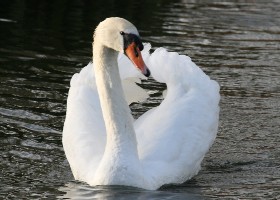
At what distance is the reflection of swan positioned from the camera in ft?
25.5

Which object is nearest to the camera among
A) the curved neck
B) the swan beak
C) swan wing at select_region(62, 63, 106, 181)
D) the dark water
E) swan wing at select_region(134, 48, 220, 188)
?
the swan beak

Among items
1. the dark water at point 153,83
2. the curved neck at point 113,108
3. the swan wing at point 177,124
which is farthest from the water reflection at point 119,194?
the curved neck at point 113,108

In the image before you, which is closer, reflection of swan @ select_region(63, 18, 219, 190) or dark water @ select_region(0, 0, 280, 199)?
reflection of swan @ select_region(63, 18, 219, 190)

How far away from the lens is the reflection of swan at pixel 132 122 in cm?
777

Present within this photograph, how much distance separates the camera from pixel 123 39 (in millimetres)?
7523

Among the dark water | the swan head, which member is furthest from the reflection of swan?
the dark water

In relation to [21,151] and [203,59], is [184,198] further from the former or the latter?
[203,59]

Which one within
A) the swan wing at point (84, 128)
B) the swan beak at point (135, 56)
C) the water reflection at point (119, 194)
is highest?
the swan beak at point (135, 56)

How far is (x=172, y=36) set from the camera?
1614 centimetres

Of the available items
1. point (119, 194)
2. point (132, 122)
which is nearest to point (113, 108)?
point (132, 122)

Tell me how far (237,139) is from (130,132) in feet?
7.58

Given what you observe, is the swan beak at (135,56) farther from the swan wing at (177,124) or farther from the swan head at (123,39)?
the swan wing at (177,124)

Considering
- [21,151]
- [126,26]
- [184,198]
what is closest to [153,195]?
[184,198]

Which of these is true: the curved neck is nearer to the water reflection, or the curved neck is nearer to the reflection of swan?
the reflection of swan
